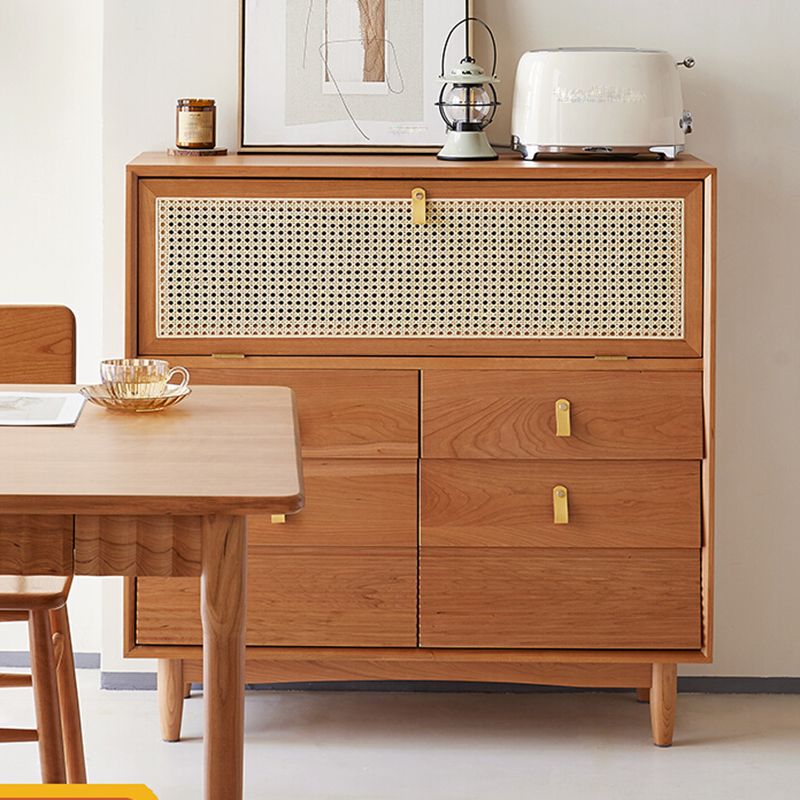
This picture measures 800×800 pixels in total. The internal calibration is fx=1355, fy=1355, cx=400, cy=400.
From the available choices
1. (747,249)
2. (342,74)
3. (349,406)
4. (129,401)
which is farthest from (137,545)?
(747,249)

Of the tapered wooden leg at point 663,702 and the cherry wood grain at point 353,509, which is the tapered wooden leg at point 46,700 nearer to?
the cherry wood grain at point 353,509

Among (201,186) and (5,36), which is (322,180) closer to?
(201,186)

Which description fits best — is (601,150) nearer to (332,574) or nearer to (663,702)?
(332,574)

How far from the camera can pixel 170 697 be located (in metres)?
2.74

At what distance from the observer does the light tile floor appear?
8.44ft

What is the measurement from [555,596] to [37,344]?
1093mm

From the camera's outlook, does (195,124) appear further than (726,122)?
No

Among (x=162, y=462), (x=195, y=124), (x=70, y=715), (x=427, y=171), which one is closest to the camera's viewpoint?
(x=162, y=462)

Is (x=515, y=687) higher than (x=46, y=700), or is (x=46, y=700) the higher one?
(x=46, y=700)

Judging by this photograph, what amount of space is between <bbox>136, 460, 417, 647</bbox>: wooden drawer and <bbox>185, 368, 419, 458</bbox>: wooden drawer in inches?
1.4

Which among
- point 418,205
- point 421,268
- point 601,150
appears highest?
point 601,150

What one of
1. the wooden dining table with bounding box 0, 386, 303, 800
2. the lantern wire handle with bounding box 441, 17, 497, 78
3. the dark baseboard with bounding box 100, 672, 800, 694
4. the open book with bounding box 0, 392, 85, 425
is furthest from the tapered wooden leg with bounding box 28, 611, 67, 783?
the lantern wire handle with bounding box 441, 17, 497, 78

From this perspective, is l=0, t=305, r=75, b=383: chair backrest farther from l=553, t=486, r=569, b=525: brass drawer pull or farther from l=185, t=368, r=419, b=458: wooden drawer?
l=553, t=486, r=569, b=525: brass drawer pull

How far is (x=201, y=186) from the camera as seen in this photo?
8.26 feet
